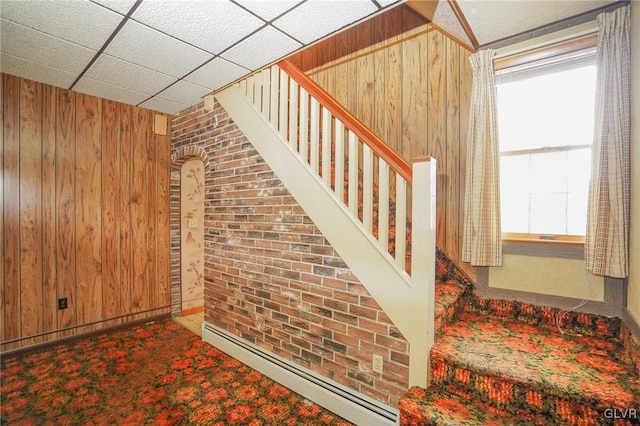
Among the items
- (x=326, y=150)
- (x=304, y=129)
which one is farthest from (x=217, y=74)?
(x=326, y=150)

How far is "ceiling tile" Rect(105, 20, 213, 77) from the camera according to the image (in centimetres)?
197

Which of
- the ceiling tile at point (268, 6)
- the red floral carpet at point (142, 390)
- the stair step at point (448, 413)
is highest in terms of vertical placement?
the ceiling tile at point (268, 6)

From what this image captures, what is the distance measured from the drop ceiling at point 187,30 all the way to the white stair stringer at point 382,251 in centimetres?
72

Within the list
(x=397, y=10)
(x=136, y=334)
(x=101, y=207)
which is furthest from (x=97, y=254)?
(x=397, y=10)

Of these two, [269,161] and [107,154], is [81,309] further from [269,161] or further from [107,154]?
[269,161]

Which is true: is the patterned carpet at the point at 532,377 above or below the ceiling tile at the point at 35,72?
below

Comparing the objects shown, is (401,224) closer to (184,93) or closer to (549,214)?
(549,214)

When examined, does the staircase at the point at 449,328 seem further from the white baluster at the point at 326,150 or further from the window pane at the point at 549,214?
the window pane at the point at 549,214

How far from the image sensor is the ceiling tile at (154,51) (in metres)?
1.97

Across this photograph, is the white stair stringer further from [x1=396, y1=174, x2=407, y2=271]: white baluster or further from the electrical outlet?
the electrical outlet

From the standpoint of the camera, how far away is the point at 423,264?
1.68 metres

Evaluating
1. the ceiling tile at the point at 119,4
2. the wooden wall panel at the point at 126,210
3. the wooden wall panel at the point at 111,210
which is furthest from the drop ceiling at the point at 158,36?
the wooden wall panel at the point at 126,210

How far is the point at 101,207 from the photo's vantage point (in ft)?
10.6

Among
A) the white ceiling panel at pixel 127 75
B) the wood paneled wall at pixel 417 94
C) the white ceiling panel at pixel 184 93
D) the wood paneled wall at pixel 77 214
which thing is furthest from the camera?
the white ceiling panel at pixel 184 93
